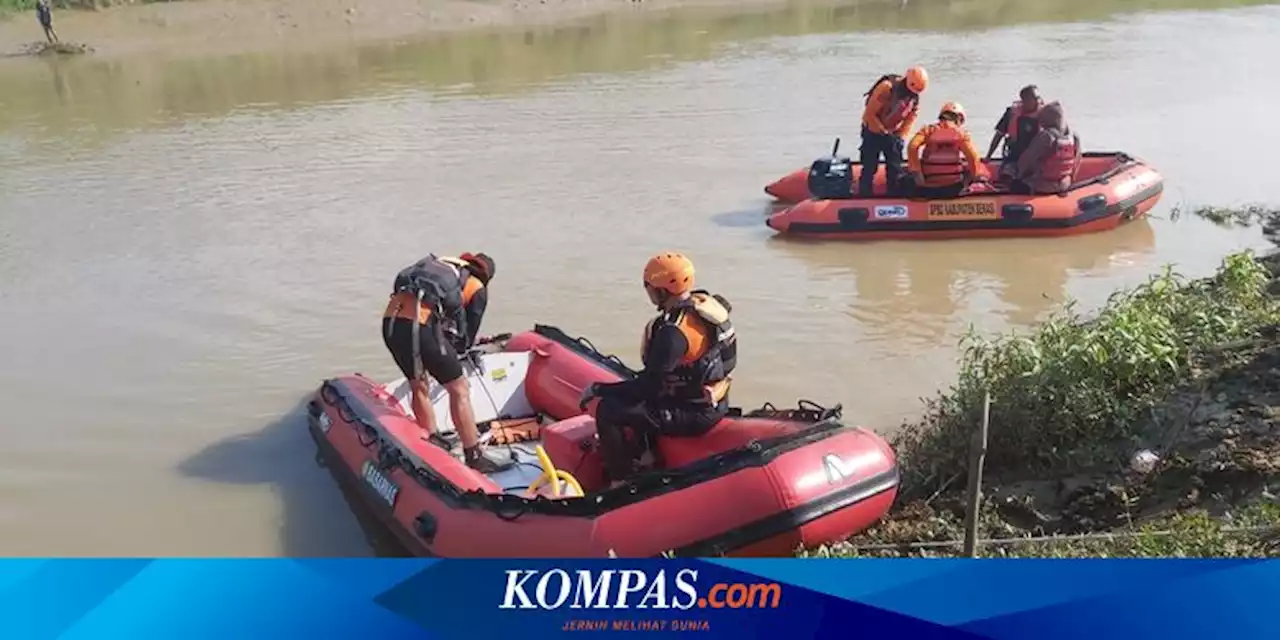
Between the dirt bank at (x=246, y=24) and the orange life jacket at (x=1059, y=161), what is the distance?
55.7 feet

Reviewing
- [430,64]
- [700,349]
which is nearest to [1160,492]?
[700,349]

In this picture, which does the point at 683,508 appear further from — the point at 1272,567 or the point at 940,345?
the point at 940,345

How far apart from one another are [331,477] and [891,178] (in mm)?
5686

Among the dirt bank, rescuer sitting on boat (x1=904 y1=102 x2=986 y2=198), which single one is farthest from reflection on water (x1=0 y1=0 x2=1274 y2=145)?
rescuer sitting on boat (x1=904 y1=102 x2=986 y2=198)

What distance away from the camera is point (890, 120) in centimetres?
955

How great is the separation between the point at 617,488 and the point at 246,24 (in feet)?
71.3

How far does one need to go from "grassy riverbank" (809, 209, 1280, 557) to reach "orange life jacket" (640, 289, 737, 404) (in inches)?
30.9

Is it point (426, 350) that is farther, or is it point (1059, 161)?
point (1059, 161)

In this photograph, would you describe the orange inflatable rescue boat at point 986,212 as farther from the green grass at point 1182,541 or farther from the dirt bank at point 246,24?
the dirt bank at point 246,24

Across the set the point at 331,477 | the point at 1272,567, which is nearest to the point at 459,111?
the point at 331,477

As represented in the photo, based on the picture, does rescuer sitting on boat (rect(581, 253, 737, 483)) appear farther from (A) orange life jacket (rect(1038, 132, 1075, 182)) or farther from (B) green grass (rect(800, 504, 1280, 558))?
(A) orange life jacket (rect(1038, 132, 1075, 182))

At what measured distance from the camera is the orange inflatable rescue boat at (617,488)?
4.05 m

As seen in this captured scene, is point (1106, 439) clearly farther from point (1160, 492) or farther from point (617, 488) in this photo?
point (617, 488)

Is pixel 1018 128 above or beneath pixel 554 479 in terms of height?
above
